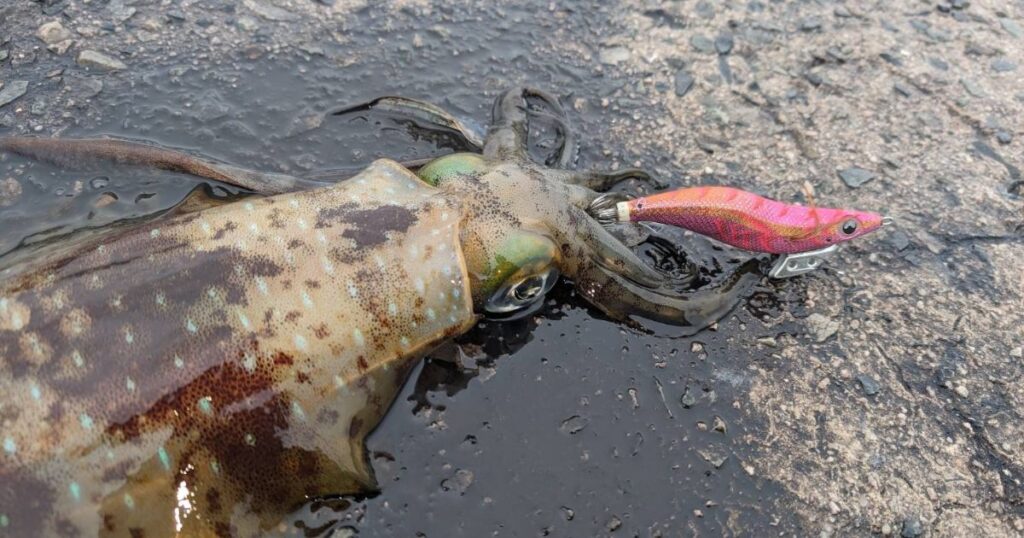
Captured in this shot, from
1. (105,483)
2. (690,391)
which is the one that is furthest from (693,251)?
(105,483)

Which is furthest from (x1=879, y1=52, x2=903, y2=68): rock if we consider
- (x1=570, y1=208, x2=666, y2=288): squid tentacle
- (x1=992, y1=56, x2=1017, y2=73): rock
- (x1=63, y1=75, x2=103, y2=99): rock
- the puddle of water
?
(x1=63, y1=75, x2=103, y2=99): rock

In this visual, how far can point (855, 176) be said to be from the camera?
4.79m

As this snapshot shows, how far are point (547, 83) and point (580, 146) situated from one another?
1.95 feet

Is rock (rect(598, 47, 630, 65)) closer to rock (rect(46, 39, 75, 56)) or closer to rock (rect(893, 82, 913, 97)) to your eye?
rock (rect(893, 82, 913, 97))

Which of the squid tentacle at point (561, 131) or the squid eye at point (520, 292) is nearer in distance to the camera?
the squid eye at point (520, 292)

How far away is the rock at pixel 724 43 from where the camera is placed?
544 cm

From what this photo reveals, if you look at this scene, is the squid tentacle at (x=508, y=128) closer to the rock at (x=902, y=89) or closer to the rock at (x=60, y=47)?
the rock at (x=902, y=89)

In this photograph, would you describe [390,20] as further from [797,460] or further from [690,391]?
[797,460]

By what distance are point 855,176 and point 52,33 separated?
5008 mm

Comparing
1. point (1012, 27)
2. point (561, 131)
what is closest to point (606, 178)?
point (561, 131)

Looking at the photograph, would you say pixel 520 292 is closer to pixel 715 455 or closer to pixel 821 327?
pixel 715 455

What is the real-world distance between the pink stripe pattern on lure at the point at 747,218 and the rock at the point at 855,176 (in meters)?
1.07

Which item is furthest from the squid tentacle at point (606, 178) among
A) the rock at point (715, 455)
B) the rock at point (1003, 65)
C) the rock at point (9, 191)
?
the rock at point (9, 191)

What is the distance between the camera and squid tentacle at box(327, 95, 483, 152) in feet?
15.1
